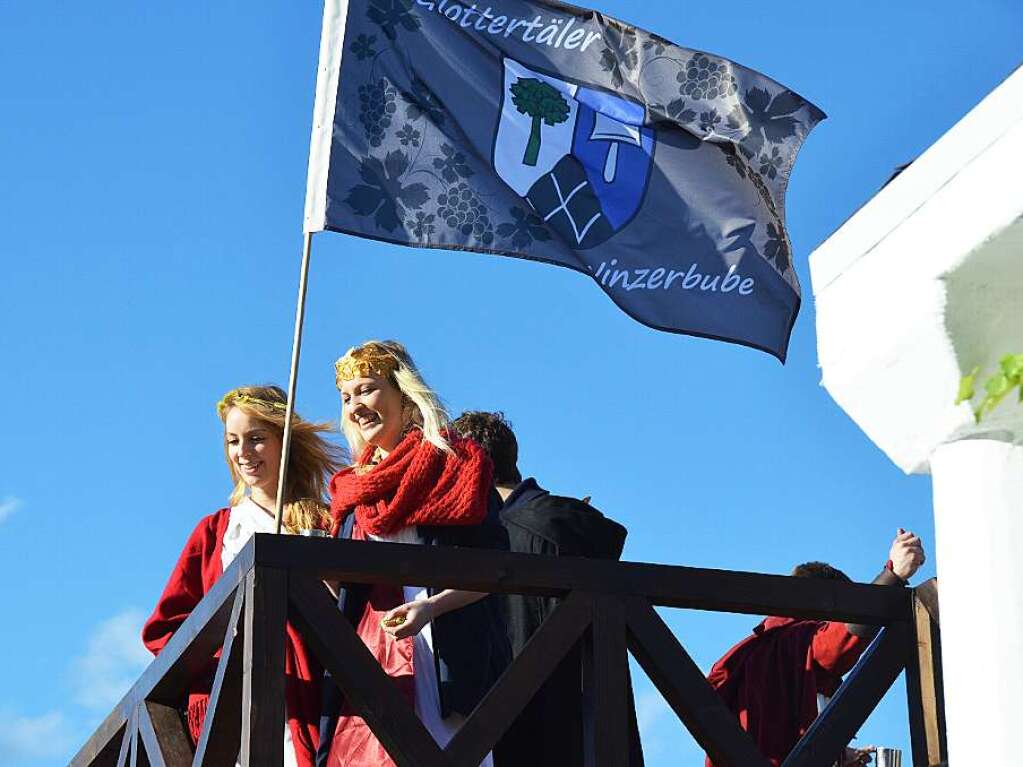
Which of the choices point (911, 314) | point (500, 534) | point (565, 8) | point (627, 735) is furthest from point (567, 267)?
point (911, 314)

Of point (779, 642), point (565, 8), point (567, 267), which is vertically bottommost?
point (779, 642)

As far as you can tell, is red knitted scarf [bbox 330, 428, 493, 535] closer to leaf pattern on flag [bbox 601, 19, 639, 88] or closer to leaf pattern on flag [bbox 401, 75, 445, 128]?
leaf pattern on flag [bbox 401, 75, 445, 128]

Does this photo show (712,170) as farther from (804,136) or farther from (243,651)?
(243,651)

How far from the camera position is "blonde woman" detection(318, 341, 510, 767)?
6129mm

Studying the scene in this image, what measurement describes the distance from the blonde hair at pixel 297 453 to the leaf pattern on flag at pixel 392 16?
158 centimetres

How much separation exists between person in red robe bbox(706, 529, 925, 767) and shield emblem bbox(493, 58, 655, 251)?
175 cm

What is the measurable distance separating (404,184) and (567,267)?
0.76 m

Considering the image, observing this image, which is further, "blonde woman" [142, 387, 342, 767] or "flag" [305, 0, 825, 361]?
"flag" [305, 0, 825, 361]

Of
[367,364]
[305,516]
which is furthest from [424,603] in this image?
[305,516]

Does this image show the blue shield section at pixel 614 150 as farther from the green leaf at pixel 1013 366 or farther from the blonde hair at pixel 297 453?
the green leaf at pixel 1013 366

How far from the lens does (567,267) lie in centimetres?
808

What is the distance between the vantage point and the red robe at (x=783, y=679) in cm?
713

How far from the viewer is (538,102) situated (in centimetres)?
840

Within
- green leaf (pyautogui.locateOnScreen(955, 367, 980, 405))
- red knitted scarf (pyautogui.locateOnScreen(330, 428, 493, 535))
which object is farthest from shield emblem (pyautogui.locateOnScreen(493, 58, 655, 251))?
green leaf (pyautogui.locateOnScreen(955, 367, 980, 405))
